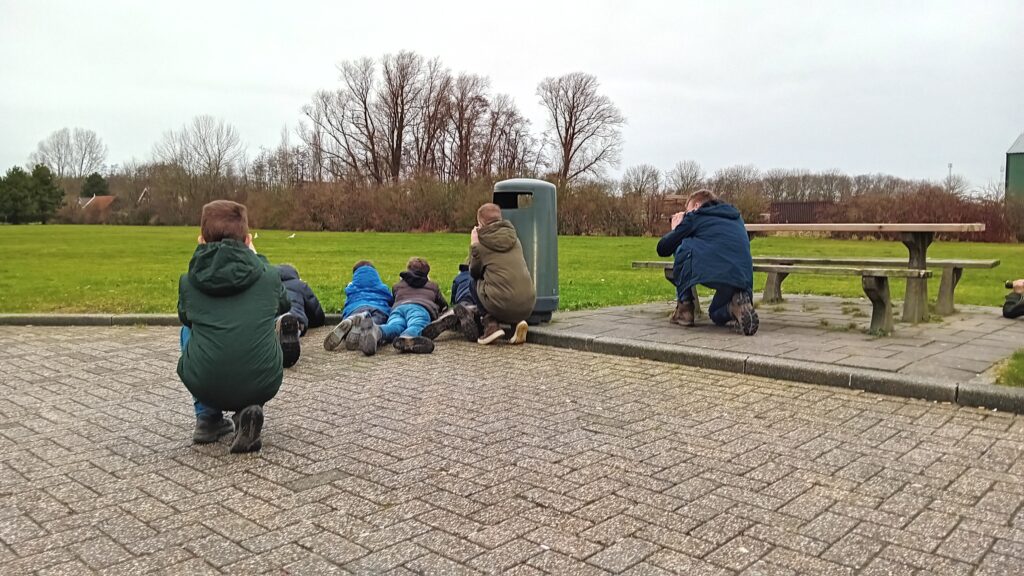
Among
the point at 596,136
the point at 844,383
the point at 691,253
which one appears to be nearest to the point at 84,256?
the point at 691,253

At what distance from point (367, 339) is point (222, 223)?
3028 mm

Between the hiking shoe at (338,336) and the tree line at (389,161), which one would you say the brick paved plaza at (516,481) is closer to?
the hiking shoe at (338,336)

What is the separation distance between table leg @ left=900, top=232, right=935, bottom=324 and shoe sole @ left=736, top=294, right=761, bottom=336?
2.03 meters

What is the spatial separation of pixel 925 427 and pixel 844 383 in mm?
1087

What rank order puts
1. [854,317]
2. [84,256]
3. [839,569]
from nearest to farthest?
[839,569], [854,317], [84,256]

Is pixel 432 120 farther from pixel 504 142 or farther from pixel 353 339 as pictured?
pixel 353 339

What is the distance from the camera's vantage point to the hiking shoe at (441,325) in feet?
25.8

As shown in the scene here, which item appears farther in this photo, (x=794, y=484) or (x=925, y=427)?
(x=925, y=427)

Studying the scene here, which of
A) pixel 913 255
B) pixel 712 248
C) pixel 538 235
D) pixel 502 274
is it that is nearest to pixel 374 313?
pixel 502 274

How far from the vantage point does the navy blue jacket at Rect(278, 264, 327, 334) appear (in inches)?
332

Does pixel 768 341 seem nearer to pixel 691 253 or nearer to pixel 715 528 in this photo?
pixel 691 253

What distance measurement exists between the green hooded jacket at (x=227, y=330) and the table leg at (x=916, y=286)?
6976mm

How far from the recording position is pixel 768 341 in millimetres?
7426

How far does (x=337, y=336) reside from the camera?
7574 millimetres
